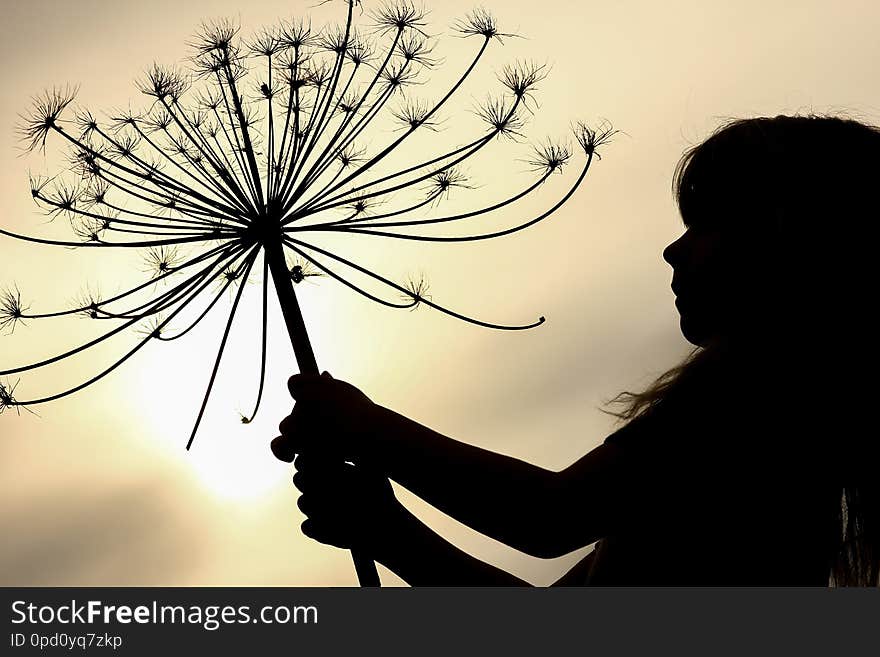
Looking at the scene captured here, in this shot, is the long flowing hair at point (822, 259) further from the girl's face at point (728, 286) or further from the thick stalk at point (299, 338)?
the thick stalk at point (299, 338)

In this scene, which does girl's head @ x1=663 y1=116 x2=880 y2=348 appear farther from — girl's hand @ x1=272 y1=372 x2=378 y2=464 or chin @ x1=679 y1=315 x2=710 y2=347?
girl's hand @ x1=272 y1=372 x2=378 y2=464

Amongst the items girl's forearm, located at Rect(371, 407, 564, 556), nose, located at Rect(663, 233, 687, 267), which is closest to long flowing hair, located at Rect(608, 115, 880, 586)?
nose, located at Rect(663, 233, 687, 267)

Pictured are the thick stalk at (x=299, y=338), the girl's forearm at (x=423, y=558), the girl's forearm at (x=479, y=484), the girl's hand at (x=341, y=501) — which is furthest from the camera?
the girl's forearm at (x=423, y=558)

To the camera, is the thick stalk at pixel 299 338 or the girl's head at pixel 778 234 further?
the girl's head at pixel 778 234

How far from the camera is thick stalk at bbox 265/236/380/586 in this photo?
3307 mm

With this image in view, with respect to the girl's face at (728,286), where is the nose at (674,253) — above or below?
above

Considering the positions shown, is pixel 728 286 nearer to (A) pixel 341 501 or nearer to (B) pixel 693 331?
(B) pixel 693 331

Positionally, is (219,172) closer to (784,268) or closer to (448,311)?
(448,311)

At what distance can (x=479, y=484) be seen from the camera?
10.6 ft

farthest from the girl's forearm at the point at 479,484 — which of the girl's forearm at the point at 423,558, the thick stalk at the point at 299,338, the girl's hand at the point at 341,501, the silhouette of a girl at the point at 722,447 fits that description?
the girl's forearm at the point at 423,558

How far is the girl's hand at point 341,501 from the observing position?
11.3 ft

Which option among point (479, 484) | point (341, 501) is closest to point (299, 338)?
point (341, 501)

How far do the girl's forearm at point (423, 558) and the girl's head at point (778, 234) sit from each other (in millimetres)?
1273

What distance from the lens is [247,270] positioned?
4094 millimetres
